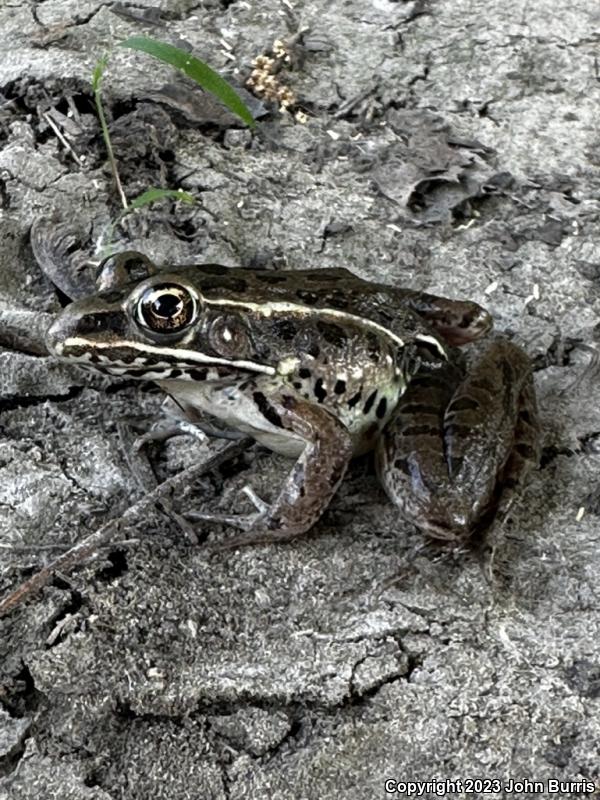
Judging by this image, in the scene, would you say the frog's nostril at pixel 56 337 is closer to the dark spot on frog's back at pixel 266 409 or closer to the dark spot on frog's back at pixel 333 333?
the dark spot on frog's back at pixel 266 409

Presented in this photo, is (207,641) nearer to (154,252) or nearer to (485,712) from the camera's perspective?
(485,712)

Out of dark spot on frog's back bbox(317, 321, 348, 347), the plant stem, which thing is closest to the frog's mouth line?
dark spot on frog's back bbox(317, 321, 348, 347)

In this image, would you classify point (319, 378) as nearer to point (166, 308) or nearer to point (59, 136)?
point (166, 308)

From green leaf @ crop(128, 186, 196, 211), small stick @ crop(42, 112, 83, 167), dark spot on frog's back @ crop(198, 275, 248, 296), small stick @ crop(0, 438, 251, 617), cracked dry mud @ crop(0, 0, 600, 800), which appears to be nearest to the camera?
cracked dry mud @ crop(0, 0, 600, 800)

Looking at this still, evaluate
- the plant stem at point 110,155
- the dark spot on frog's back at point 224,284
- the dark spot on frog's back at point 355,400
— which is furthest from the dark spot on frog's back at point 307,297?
the plant stem at point 110,155

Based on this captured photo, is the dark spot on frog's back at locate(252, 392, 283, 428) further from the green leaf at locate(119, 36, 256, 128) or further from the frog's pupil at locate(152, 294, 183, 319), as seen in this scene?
the green leaf at locate(119, 36, 256, 128)
